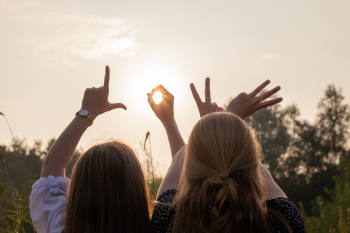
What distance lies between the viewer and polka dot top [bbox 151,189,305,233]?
5.07 ft

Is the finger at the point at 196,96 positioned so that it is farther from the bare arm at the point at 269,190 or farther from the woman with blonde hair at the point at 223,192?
the bare arm at the point at 269,190

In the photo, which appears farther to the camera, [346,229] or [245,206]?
[346,229]

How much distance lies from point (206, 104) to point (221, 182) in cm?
79

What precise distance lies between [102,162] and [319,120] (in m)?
39.1

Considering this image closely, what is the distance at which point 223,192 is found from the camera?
4.90 ft

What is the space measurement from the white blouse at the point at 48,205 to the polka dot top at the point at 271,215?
0.48m

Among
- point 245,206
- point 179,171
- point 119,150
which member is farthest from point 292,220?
point 119,150

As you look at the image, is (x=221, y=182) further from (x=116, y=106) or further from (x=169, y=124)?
(x=116, y=106)

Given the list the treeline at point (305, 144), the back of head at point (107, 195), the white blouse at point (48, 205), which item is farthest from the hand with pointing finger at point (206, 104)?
the treeline at point (305, 144)

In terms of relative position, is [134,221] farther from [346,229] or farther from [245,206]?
[346,229]

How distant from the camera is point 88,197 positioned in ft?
5.38

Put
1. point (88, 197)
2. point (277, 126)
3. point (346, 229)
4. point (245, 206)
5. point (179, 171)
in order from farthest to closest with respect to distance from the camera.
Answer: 1. point (277, 126)
2. point (346, 229)
3. point (179, 171)
4. point (88, 197)
5. point (245, 206)

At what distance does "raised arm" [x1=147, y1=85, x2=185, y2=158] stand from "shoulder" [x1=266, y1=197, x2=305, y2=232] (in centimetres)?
70

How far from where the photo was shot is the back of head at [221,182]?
149 centimetres
